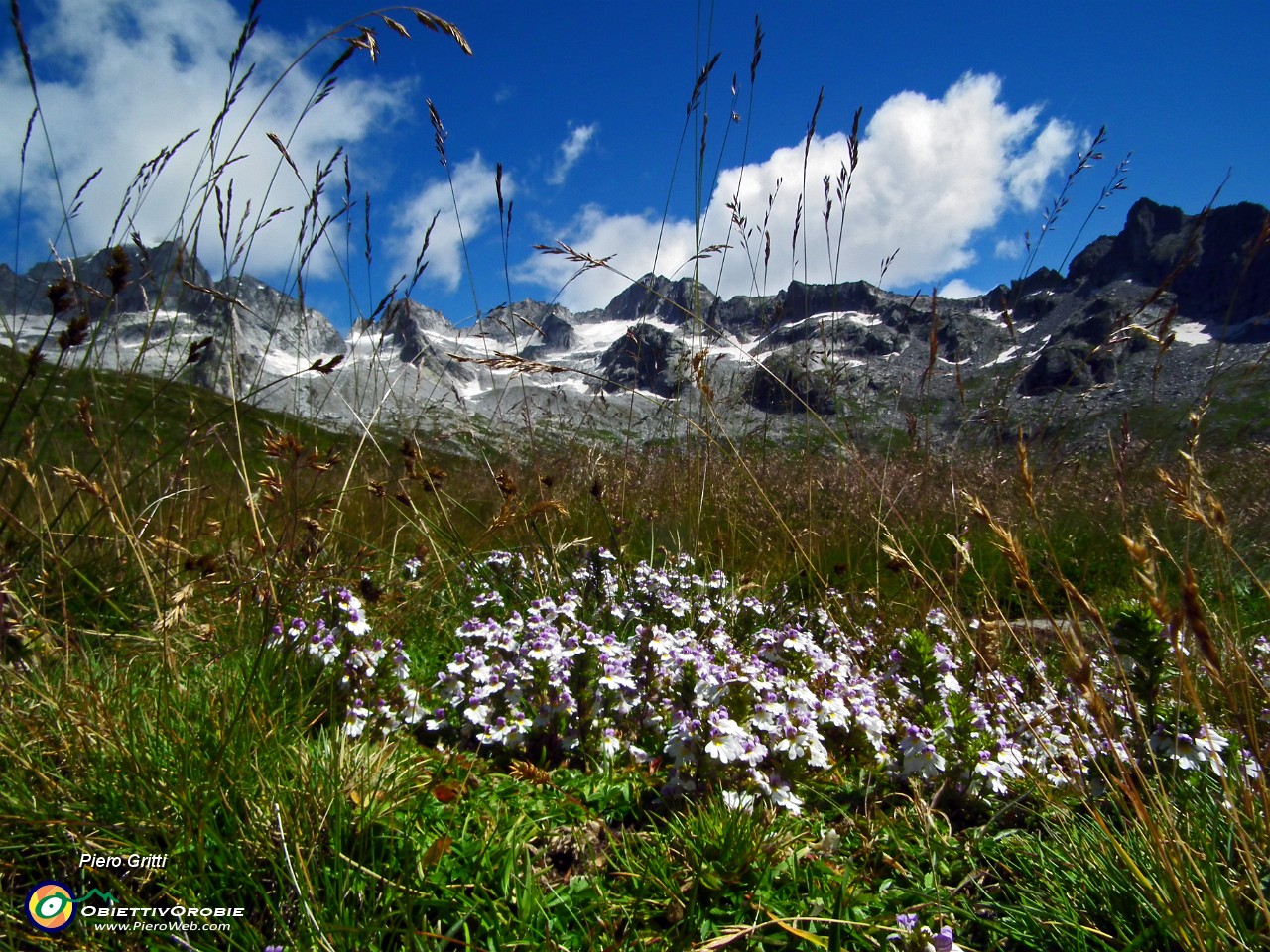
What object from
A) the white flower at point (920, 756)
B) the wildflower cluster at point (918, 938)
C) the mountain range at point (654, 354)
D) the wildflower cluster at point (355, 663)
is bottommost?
the wildflower cluster at point (918, 938)

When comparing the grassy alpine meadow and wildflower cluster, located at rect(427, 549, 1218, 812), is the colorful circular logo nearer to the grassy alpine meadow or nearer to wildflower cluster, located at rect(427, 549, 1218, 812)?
the grassy alpine meadow

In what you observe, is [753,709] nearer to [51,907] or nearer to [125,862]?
[125,862]

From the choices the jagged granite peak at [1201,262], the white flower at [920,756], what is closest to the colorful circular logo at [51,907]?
the white flower at [920,756]

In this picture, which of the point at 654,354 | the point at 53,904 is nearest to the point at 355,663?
the point at 53,904

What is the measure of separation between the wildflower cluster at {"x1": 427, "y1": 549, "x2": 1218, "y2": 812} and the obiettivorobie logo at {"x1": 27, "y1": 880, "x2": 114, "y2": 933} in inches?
41.8

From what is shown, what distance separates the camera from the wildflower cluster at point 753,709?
2104mm

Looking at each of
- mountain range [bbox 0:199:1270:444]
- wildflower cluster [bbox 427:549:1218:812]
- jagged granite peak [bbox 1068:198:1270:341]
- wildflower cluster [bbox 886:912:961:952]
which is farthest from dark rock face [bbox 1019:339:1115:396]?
jagged granite peak [bbox 1068:198:1270:341]

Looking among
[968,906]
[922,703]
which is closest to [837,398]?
[922,703]

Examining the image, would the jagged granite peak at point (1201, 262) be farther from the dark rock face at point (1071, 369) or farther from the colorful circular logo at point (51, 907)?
the colorful circular logo at point (51, 907)

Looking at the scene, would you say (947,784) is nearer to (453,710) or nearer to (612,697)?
(612,697)

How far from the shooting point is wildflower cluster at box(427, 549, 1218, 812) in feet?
6.90

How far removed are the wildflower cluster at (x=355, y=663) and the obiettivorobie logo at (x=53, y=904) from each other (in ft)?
2.60

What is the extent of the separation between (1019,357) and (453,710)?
3434 mm

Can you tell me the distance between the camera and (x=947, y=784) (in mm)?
2195
